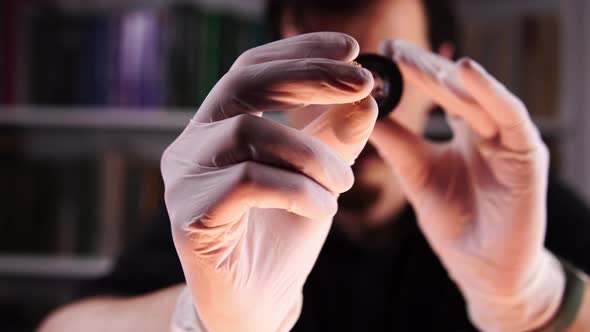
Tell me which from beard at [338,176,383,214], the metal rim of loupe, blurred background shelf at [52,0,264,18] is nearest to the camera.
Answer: the metal rim of loupe

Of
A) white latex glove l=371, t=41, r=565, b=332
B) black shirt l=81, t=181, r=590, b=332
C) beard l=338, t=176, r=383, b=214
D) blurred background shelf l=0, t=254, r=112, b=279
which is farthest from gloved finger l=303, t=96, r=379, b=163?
blurred background shelf l=0, t=254, r=112, b=279

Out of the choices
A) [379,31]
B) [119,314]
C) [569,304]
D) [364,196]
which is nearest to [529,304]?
[569,304]

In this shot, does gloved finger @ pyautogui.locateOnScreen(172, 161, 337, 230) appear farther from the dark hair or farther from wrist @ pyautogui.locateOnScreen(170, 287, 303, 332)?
the dark hair

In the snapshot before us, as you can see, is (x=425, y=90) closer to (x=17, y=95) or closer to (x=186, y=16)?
(x=186, y=16)

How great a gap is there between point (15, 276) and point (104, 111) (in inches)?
23.4

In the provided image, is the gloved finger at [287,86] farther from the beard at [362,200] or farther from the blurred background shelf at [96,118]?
the blurred background shelf at [96,118]

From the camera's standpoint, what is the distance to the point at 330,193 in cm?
40

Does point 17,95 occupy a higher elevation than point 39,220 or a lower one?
higher

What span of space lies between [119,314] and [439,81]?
404 millimetres

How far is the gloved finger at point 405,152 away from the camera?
0.59 metres

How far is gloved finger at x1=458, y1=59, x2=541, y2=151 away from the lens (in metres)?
0.55

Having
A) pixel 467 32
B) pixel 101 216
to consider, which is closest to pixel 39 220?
pixel 101 216

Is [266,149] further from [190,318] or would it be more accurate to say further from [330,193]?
[190,318]

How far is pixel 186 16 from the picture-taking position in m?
1.61
